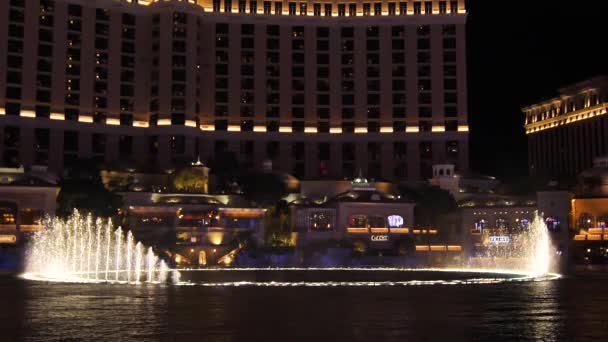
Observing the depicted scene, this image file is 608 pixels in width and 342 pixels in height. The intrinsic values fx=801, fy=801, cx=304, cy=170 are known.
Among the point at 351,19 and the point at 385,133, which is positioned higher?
the point at 351,19

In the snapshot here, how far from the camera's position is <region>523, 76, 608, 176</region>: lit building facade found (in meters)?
143

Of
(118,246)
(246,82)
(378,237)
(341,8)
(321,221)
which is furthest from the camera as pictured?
(341,8)

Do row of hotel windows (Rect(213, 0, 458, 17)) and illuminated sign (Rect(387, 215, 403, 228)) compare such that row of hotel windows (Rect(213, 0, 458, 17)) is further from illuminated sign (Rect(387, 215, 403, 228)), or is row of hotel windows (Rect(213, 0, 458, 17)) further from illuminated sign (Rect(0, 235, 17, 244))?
illuminated sign (Rect(0, 235, 17, 244))

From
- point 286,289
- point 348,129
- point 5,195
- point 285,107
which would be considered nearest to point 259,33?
point 285,107

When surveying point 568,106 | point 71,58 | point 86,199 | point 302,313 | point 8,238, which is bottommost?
point 302,313

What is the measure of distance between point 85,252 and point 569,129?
350 ft

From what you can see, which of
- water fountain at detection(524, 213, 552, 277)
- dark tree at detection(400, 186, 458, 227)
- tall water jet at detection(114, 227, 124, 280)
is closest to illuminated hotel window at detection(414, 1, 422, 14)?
dark tree at detection(400, 186, 458, 227)

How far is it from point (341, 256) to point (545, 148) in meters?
88.0

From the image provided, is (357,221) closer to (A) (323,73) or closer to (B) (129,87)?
(A) (323,73)

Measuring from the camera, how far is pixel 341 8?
145 meters

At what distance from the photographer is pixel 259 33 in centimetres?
14238

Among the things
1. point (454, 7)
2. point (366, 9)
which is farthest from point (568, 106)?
point (366, 9)

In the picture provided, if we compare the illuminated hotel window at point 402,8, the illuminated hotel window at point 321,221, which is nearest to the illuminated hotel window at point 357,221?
the illuminated hotel window at point 321,221

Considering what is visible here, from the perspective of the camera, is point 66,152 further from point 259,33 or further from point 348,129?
point 348,129
